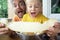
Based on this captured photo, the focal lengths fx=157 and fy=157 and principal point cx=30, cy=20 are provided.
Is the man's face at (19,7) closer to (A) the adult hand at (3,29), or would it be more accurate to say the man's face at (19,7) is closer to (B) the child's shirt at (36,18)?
(B) the child's shirt at (36,18)

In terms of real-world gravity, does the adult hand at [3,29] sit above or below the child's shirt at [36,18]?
below

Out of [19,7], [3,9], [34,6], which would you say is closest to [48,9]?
[34,6]

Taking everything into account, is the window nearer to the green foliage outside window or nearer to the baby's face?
the baby's face

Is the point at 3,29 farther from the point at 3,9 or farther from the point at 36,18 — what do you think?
the point at 36,18

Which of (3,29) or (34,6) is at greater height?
(34,6)

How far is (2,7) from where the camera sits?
1.23m

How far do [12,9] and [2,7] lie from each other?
0.27 feet

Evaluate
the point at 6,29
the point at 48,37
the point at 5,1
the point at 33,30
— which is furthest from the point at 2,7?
the point at 48,37

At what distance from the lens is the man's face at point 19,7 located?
1216mm

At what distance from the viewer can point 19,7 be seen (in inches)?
48.1

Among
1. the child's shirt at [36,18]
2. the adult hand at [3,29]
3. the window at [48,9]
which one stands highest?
the window at [48,9]

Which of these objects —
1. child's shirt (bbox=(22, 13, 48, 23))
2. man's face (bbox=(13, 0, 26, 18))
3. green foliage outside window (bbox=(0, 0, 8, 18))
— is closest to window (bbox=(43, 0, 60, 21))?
child's shirt (bbox=(22, 13, 48, 23))

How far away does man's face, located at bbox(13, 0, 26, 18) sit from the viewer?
1.22m

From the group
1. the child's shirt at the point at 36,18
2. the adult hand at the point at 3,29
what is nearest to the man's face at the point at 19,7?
the child's shirt at the point at 36,18
